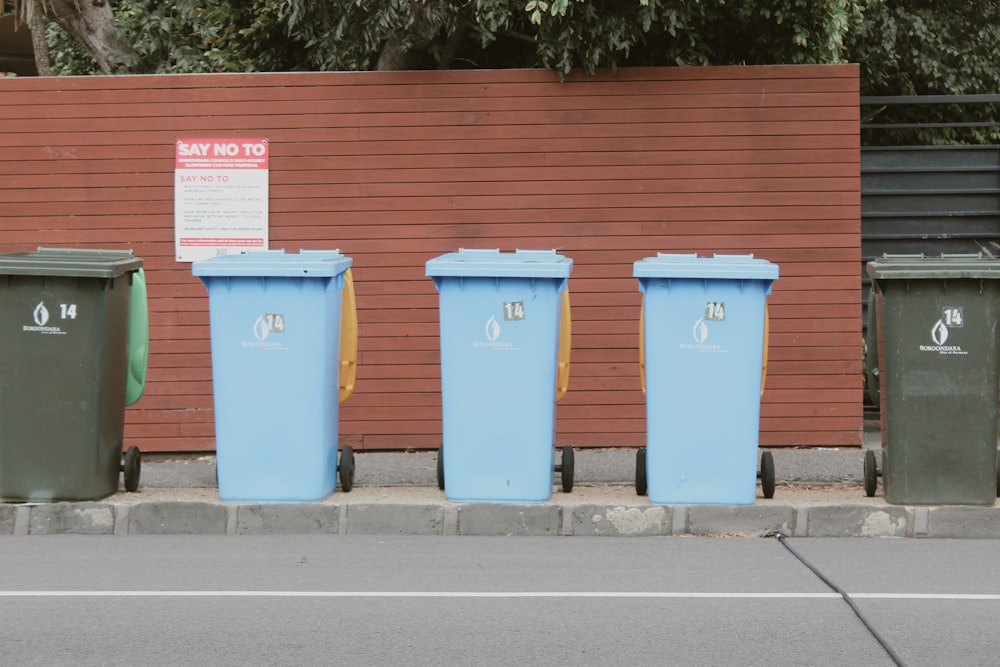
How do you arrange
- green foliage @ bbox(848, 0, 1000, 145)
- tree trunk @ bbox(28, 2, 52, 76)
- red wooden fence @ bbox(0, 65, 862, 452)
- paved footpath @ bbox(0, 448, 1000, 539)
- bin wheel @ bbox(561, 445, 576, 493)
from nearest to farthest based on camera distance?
paved footpath @ bbox(0, 448, 1000, 539)
bin wheel @ bbox(561, 445, 576, 493)
red wooden fence @ bbox(0, 65, 862, 452)
tree trunk @ bbox(28, 2, 52, 76)
green foliage @ bbox(848, 0, 1000, 145)

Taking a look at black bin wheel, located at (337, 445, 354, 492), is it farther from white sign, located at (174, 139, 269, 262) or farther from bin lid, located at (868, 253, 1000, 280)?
bin lid, located at (868, 253, 1000, 280)

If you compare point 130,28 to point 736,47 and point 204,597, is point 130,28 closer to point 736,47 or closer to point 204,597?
point 736,47

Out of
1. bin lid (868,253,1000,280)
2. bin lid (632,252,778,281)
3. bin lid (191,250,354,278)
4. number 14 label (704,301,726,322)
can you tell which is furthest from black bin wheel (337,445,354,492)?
bin lid (868,253,1000,280)

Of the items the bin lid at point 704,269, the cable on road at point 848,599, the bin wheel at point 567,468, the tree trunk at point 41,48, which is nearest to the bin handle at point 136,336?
the bin wheel at point 567,468

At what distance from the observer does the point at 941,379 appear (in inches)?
297

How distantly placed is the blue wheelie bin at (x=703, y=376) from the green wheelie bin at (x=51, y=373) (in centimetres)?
317

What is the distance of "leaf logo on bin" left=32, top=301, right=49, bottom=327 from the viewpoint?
302 inches

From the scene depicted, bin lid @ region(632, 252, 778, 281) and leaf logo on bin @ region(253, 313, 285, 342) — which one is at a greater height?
bin lid @ region(632, 252, 778, 281)

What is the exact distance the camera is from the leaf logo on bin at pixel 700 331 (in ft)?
25.1

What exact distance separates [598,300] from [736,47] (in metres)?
2.42

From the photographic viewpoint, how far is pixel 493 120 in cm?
970

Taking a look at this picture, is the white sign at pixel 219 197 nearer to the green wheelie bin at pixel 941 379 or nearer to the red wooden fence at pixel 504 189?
the red wooden fence at pixel 504 189

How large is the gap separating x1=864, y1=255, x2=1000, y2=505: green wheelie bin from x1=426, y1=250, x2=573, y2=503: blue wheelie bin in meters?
1.93

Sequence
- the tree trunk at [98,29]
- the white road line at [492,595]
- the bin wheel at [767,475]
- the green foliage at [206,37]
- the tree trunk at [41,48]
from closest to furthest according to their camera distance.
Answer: the white road line at [492,595] → the bin wheel at [767,475] → the green foliage at [206,37] → the tree trunk at [98,29] → the tree trunk at [41,48]
